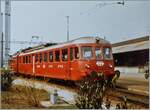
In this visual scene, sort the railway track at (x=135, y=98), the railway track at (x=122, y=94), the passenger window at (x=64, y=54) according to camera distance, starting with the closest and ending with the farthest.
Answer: the railway track at (x=135, y=98), the railway track at (x=122, y=94), the passenger window at (x=64, y=54)

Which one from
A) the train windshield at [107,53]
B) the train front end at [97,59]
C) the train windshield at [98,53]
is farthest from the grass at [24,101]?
the train windshield at [107,53]

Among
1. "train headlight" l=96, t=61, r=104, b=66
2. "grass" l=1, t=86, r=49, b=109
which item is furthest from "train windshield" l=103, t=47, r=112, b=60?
"grass" l=1, t=86, r=49, b=109

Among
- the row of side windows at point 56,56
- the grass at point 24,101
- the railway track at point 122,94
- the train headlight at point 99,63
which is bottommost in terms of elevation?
the railway track at point 122,94

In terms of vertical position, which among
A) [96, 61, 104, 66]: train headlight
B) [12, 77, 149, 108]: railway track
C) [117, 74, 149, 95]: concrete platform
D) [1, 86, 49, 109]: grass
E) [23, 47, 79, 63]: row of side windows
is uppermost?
[23, 47, 79, 63]: row of side windows

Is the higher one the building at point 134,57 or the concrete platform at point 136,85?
the building at point 134,57

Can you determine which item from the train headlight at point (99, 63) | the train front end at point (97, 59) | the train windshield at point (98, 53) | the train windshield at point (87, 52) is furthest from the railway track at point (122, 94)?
the train windshield at point (98, 53)

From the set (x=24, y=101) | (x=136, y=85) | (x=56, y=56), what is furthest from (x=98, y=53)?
(x=24, y=101)

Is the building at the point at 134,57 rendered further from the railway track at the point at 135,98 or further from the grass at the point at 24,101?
the grass at the point at 24,101

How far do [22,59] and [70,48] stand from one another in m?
14.3

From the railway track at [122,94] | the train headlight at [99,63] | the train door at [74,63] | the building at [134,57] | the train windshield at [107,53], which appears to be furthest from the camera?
the building at [134,57]

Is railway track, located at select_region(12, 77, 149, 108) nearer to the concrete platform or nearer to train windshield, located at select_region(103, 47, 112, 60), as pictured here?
the concrete platform

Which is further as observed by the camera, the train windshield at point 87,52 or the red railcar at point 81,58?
the train windshield at point 87,52

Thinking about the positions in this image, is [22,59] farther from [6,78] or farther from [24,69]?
[6,78]

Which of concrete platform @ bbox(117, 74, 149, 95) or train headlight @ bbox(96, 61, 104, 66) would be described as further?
concrete platform @ bbox(117, 74, 149, 95)
